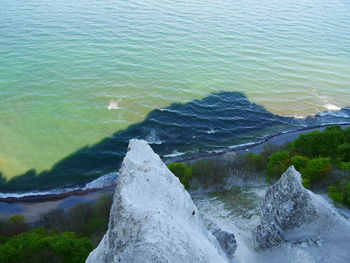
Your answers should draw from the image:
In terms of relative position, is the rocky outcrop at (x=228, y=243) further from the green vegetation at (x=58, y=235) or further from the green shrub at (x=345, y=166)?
the green shrub at (x=345, y=166)

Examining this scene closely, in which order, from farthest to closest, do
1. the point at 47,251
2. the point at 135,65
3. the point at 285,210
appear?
the point at 135,65 → the point at 47,251 → the point at 285,210

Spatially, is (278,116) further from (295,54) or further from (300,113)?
(295,54)

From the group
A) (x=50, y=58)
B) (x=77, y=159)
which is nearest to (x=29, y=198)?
(x=77, y=159)

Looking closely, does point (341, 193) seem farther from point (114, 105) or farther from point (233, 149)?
point (114, 105)

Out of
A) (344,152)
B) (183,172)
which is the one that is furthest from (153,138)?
(344,152)

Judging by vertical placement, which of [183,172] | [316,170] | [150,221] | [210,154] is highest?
[150,221]
